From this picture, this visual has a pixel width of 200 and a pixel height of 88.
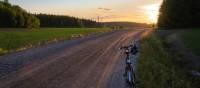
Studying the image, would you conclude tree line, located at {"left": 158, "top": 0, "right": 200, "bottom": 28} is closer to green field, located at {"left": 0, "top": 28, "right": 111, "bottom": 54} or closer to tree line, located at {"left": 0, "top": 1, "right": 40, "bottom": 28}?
green field, located at {"left": 0, "top": 28, "right": 111, "bottom": 54}

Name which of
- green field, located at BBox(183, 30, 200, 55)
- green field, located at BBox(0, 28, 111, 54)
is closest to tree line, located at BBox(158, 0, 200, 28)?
green field, located at BBox(0, 28, 111, 54)

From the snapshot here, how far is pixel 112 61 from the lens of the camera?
821 inches

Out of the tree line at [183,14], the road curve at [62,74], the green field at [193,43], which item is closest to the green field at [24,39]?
the road curve at [62,74]

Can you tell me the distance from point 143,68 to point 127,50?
6.02 m

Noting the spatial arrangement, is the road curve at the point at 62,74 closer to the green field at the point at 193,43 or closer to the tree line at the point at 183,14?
the green field at the point at 193,43

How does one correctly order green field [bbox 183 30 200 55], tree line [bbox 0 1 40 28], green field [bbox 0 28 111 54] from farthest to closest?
1. tree line [bbox 0 1 40 28]
2. green field [bbox 0 28 111 54]
3. green field [bbox 183 30 200 55]

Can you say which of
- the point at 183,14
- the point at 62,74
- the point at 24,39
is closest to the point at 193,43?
the point at 62,74

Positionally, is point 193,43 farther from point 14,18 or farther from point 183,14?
point 14,18

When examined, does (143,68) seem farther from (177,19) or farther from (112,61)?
(177,19)

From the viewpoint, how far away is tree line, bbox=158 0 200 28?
7800 centimetres

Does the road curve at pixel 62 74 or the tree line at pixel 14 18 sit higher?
the road curve at pixel 62 74

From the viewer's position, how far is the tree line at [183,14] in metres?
78.0

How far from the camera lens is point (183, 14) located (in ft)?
260

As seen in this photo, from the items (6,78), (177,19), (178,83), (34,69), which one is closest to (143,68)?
(178,83)
